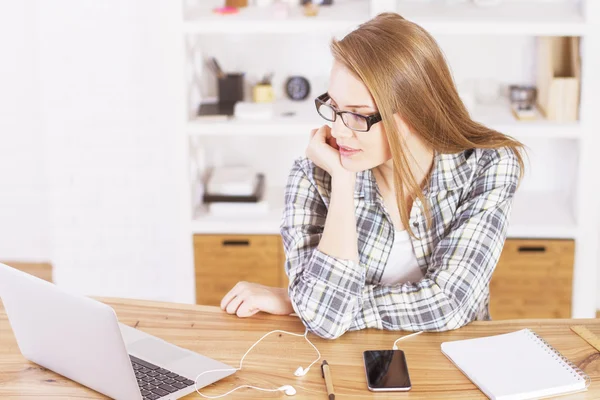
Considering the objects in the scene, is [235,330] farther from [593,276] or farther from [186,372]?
[593,276]

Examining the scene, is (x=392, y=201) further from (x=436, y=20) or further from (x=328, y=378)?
(x=436, y=20)

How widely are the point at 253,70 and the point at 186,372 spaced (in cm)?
201

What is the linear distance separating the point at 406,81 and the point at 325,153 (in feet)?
0.86

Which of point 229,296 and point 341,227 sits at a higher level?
point 341,227

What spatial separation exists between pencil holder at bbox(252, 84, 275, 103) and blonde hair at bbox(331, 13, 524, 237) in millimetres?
1416

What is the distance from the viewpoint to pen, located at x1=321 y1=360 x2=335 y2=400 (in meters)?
1.50

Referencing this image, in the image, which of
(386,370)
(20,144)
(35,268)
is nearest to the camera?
(386,370)

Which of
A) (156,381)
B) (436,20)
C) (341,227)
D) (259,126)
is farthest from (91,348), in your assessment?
(436,20)

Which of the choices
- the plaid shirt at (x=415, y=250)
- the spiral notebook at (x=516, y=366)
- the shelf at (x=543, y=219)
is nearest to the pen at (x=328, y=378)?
the plaid shirt at (x=415, y=250)

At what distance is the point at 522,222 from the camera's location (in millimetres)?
3160

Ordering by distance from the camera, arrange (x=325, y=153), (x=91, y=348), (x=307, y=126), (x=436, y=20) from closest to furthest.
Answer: (x=91, y=348) < (x=325, y=153) < (x=436, y=20) < (x=307, y=126)

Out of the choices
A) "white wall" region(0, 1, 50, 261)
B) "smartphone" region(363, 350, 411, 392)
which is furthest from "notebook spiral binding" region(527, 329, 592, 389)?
"white wall" region(0, 1, 50, 261)

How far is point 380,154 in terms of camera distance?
187 cm

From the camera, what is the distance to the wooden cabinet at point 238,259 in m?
3.24
